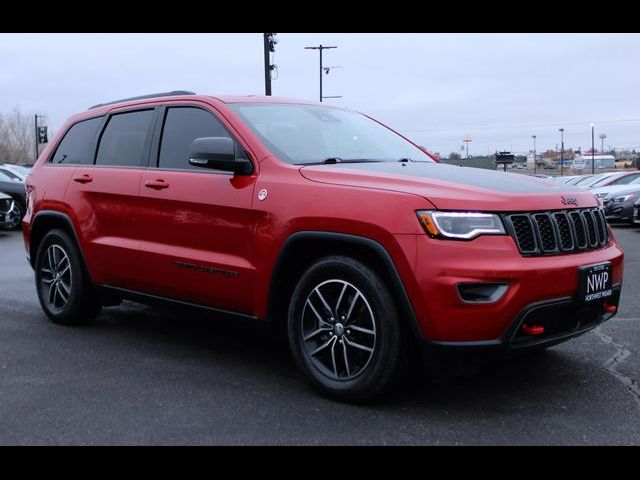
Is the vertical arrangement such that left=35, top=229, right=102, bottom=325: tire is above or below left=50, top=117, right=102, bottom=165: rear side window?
below

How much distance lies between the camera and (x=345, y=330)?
3971 millimetres

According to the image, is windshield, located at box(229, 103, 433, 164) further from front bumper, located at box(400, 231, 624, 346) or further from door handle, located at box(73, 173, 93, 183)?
door handle, located at box(73, 173, 93, 183)

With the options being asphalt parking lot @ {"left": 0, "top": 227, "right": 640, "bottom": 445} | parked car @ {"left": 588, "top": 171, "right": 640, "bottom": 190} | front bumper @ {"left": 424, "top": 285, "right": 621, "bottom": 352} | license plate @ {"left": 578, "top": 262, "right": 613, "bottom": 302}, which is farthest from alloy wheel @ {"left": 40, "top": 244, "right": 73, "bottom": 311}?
parked car @ {"left": 588, "top": 171, "right": 640, "bottom": 190}

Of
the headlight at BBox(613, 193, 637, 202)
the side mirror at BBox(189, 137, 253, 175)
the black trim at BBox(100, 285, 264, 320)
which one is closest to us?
the side mirror at BBox(189, 137, 253, 175)

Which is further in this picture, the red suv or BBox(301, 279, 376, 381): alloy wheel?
BBox(301, 279, 376, 381): alloy wheel

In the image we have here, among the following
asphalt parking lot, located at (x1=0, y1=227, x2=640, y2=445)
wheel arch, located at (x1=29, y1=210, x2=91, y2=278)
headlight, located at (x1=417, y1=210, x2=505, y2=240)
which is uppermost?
headlight, located at (x1=417, y1=210, x2=505, y2=240)

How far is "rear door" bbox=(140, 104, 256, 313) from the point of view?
14.5 ft

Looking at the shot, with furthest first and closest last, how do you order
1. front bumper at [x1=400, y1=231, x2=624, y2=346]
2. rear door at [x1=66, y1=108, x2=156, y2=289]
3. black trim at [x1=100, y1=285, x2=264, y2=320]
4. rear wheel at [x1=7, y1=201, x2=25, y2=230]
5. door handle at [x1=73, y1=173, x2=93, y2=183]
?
1. rear wheel at [x1=7, y1=201, x2=25, y2=230]
2. door handle at [x1=73, y1=173, x2=93, y2=183]
3. rear door at [x1=66, y1=108, x2=156, y2=289]
4. black trim at [x1=100, y1=285, x2=264, y2=320]
5. front bumper at [x1=400, y1=231, x2=624, y2=346]

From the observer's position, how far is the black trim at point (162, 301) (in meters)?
4.54

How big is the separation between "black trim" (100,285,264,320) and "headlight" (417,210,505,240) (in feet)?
4.33

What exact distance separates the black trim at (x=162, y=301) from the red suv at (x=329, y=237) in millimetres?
16
